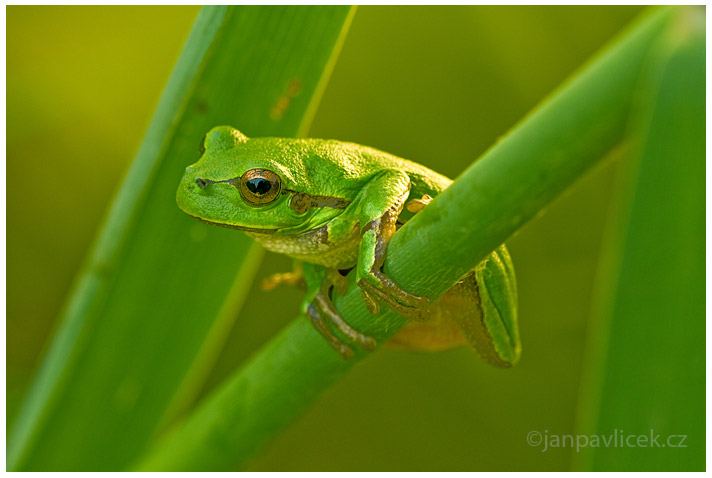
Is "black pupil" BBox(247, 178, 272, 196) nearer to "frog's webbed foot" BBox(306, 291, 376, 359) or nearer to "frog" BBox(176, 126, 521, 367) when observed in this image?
"frog" BBox(176, 126, 521, 367)

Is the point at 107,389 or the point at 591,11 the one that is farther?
the point at 591,11

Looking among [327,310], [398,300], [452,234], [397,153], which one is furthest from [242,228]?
[397,153]

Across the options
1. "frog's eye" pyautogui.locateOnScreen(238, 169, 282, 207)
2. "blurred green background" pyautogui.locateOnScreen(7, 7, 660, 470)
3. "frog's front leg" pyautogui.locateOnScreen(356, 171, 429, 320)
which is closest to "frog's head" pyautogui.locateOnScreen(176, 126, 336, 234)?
"frog's eye" pyautogui.locateOnScreen(238, 169, 282, 207)

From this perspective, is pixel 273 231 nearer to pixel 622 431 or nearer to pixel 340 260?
pixel 340 260

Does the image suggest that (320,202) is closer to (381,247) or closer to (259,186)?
(259,186)

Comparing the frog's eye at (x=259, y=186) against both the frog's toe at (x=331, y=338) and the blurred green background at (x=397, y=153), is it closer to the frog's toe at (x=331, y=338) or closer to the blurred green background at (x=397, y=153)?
the frog's toe at (x=331, y=338)

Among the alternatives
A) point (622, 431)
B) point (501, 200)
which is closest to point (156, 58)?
point (501, 200)

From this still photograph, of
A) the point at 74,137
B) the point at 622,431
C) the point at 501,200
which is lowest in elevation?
the point at 74,137
